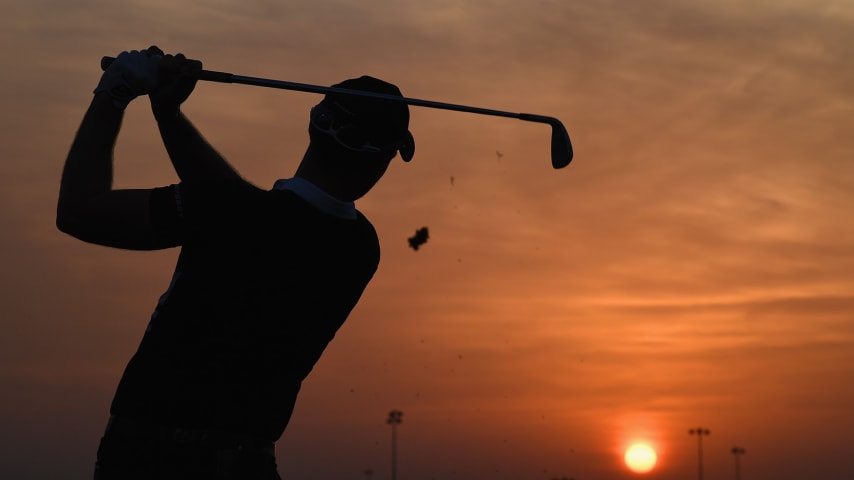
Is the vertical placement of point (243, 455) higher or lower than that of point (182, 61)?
lower

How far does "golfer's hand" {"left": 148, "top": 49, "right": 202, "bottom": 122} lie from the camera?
5844 mm

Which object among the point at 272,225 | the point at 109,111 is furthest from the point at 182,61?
the point at 272,225

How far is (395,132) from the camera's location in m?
6.23

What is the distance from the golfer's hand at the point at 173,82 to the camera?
19.2ft

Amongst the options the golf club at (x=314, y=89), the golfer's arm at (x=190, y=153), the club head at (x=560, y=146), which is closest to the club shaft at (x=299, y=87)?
the golf club at (x=314, y=89)

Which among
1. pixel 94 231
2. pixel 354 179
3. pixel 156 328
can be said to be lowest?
pixel 156 328

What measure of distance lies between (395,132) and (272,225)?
2.85ft

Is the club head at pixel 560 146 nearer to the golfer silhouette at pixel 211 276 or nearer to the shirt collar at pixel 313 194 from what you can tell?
the golfer silhouette at pixel 211 276

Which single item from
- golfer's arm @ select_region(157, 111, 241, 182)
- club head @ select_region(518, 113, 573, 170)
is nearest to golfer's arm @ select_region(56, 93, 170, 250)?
golfer's arm @ select_region(157, 111, 241, 182)

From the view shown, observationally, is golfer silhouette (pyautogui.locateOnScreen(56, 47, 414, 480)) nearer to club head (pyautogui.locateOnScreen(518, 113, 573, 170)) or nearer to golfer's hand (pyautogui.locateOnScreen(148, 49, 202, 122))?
golfer's hand (pyautogui.locateOnScreen(148, 49, 202, 122))

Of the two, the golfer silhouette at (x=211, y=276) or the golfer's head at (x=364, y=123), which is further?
the golfer's head at (x=364, y=123)

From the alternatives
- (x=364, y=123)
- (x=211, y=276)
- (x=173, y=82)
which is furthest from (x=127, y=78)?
(x=364, y=123)

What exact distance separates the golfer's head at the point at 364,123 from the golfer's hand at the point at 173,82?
0.59 meters

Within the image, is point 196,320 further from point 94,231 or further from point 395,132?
point 395,132
